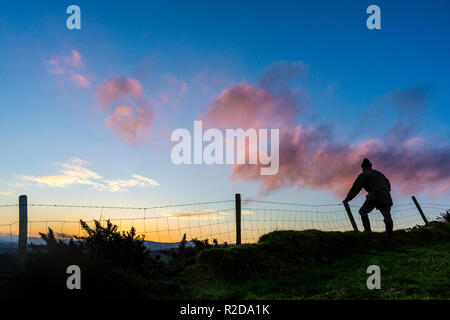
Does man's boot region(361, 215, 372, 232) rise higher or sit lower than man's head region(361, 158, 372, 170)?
lower

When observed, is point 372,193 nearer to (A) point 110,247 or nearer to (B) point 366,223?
(B) point 366,223

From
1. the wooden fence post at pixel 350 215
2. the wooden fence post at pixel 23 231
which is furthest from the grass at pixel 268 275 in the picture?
the wooden fence post at pixel 350 215

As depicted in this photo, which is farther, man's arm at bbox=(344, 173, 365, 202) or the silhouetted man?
man's arm at bbox=(344, 173, 365, 202)

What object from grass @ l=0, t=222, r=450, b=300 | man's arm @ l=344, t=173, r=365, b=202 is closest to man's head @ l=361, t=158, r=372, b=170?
man's arm @ l=344, t=173, r=365, b=202

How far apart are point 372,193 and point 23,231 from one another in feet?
34.3

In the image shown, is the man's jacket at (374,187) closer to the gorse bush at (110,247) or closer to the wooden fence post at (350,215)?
the wooden fence post at (350,215)

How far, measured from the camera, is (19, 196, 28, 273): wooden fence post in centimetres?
736

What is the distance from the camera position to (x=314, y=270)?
8.08m

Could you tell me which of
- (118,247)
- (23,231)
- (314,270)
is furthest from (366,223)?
(23,231)

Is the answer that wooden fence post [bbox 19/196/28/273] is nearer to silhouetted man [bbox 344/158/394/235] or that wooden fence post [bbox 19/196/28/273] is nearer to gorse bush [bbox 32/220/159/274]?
gorse bush [bbox 32/220/159/274]

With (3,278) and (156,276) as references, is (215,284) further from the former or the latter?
(3,278)
